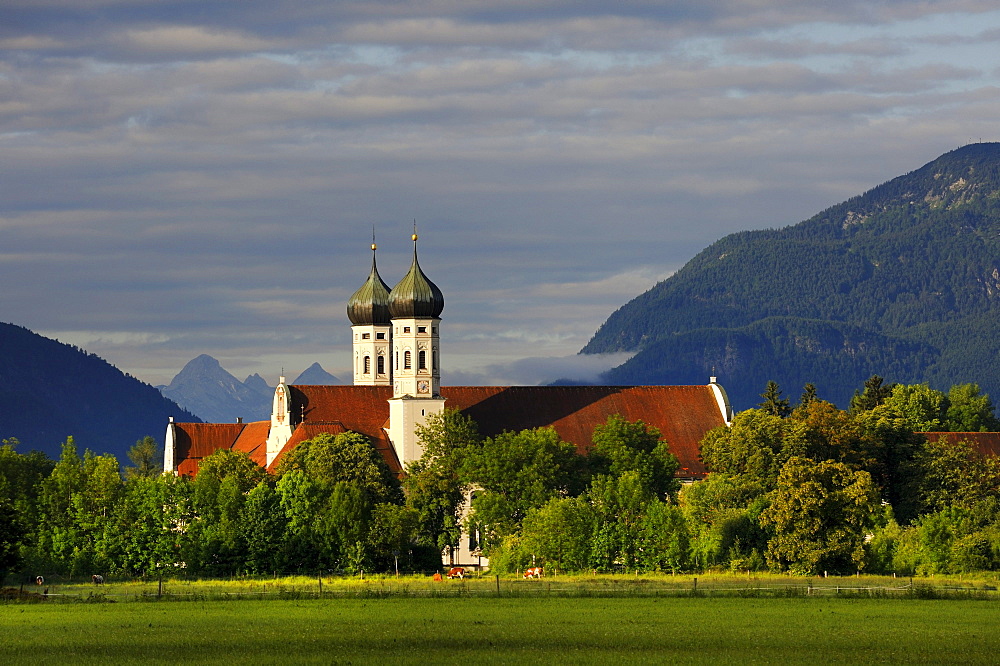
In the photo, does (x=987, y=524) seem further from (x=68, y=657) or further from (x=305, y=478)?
(x=68, y=657)

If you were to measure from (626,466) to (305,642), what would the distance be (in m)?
59.2

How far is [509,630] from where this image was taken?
56969mm

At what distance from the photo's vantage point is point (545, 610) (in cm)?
6662

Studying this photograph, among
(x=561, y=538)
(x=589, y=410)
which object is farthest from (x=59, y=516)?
(x=589, y=410)

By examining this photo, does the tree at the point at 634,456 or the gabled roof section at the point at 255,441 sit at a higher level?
the gabled roof section at the point at 255,441

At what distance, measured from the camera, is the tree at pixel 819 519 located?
8875 cm

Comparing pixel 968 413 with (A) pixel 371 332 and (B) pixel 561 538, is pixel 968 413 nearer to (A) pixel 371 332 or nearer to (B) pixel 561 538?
(A) pixel 371 332

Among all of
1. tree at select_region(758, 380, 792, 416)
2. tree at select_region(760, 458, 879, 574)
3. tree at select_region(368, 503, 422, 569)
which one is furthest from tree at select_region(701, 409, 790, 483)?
tree at select_region(368, 503, 422, 569)

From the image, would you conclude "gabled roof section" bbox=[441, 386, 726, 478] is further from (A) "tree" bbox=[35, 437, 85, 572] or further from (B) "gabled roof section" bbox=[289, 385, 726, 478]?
(A) "tree" bbox=[35, 437, 85, 572]

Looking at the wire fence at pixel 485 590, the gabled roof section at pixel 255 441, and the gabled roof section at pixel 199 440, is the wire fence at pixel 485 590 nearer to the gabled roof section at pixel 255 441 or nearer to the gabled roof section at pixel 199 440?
the gabled roof section at pixel 255 441

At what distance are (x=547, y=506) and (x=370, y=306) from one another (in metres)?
48.2

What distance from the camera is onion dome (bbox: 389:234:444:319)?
121 metres

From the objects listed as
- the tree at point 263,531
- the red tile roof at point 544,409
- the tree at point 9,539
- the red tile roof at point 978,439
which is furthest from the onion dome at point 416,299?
the tree at point 9,539

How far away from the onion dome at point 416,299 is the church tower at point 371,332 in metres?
17.2
